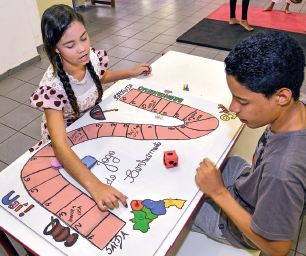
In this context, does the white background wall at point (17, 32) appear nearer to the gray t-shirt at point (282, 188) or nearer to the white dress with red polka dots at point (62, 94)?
the white dress with red polka dots at point (62, 94)

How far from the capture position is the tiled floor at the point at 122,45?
2229 millimetres

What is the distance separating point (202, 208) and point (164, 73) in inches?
35.6

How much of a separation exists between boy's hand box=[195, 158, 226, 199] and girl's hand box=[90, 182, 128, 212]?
0.28 metres

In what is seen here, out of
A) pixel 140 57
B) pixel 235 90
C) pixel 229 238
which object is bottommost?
pixel 140 57

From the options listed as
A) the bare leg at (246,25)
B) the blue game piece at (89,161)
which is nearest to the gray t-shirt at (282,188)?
the blue game piece at (89,161)

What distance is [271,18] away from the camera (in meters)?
4.36

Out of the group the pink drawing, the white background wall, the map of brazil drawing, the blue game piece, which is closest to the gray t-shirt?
the map of brazil drawing

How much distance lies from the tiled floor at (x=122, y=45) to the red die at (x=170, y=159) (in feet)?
3.23

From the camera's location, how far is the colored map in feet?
2.68

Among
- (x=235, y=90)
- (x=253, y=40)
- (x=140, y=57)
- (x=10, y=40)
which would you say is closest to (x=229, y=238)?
(x=235, y=90)

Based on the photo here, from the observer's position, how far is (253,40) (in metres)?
0.73

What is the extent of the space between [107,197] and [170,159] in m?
0.27

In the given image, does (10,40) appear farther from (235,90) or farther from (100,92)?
(235,90)

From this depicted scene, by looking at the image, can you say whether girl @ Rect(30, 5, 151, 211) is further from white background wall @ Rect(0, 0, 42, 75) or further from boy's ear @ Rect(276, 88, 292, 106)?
white background wall @ Rect(0, 0, 42, 75)
